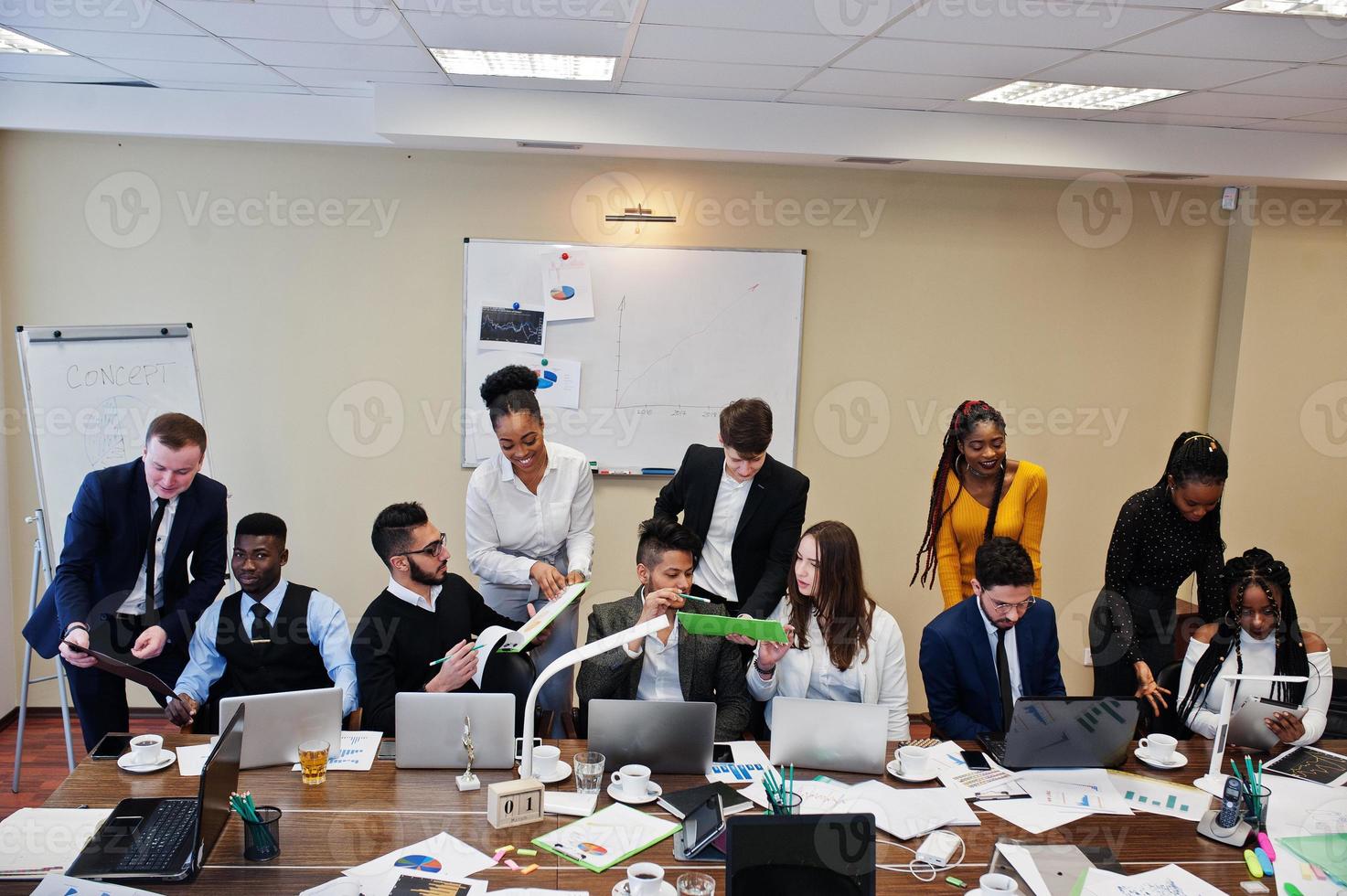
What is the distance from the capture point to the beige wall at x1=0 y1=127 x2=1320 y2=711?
4.46 meters

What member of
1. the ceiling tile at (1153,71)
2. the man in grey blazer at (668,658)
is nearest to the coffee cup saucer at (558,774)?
the man in grey blazer at (668,658)

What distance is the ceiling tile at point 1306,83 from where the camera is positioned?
328 cm

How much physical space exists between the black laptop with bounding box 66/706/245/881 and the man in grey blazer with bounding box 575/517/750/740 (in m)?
1.11

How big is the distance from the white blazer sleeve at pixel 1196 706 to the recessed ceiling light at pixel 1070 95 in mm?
2059

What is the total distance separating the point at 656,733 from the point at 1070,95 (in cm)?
302

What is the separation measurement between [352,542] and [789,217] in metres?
2.60

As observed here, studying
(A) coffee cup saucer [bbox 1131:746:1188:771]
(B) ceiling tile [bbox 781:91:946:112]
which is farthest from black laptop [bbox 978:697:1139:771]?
(B) ceiling tile [bbox 781:91:946:112]

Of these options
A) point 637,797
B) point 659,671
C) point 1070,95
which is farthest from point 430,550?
point 1070,95

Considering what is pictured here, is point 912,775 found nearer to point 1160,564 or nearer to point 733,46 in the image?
point 1160,564

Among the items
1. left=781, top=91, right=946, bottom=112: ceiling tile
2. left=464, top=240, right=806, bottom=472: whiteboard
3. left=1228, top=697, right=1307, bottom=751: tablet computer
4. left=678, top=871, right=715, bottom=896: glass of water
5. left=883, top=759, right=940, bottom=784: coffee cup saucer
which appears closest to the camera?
left=678, top=871, right=715, bottom=896: glass of water

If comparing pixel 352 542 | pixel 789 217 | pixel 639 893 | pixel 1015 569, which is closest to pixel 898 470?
pixel 789 217

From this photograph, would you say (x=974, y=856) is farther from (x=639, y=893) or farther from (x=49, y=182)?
(x=49, y=182)

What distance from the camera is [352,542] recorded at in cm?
468

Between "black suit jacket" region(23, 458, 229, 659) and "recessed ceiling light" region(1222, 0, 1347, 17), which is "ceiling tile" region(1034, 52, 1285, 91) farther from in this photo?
"black suit jacket" region(23, 458, 229, 659)
